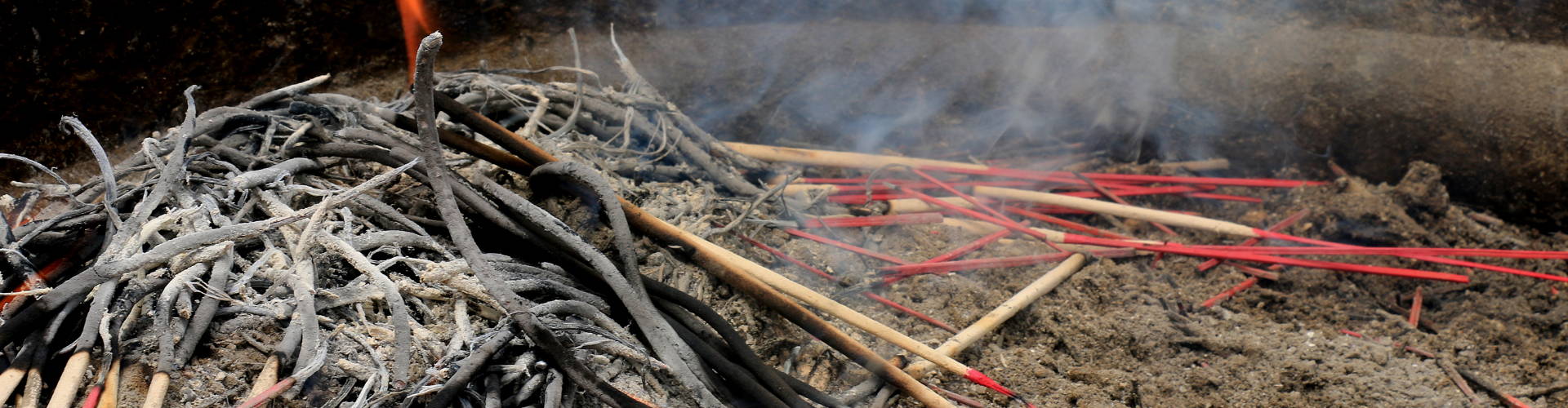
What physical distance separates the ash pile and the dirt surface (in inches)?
19.6

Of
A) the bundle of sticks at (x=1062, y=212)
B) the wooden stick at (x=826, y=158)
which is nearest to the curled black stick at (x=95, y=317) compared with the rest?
the bundle of sticks at (x=1062, y=212)

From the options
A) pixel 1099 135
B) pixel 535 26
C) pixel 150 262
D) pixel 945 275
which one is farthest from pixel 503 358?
pixel 1099 135

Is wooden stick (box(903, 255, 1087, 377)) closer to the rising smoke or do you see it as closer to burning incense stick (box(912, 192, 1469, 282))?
burning incense stick (box(912, 192, 1469, 282))

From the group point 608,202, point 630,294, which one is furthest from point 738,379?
point 608,202

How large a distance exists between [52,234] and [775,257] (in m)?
2.03

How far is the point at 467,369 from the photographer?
6.07ft

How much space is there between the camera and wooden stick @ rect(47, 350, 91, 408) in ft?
5.49

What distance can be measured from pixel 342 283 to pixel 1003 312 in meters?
2.07

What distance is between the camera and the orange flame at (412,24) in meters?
4.12

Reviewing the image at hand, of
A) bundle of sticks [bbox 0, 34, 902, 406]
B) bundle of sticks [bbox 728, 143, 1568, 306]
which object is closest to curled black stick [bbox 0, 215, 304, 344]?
bundle of sticks [bbox 0, 34, 902, 406]

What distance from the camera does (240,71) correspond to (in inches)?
146

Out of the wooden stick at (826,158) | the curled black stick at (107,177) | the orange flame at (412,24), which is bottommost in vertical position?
the wooden stick at (826,158)

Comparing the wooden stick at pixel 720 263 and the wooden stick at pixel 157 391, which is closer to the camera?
the wooden stick at pixel 157 391

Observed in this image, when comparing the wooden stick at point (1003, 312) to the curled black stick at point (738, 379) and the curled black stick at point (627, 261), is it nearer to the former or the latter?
the curled black stick at point (738, 379)
